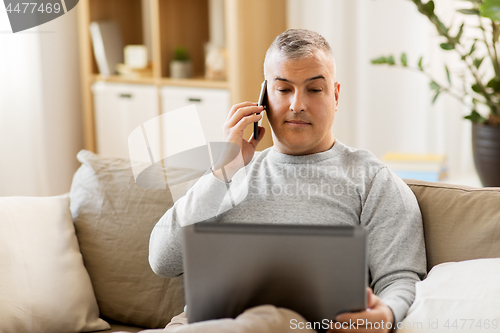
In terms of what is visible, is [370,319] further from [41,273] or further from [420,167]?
[420,167]

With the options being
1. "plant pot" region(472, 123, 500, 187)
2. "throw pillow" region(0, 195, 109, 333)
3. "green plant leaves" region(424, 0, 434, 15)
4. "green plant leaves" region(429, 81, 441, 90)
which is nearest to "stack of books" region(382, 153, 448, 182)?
"plant pot" region(472, 123, 500, 187)

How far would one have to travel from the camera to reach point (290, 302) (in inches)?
37.9

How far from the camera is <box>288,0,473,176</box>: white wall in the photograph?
2643mm

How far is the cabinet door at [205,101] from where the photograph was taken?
9.22 ft

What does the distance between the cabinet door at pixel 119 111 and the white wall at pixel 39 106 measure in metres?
0.19

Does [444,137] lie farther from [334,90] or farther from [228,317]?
[228,317]

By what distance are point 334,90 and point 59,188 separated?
90.2 inches

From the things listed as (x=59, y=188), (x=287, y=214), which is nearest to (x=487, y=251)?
(x=287, y=214)

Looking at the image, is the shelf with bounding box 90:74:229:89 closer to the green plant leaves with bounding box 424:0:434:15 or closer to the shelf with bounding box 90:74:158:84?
the shelf with bounding box 90:74:158:84

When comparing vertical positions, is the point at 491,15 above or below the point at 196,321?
above

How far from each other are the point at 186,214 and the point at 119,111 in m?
1.98

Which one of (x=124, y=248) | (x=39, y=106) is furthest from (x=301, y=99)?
(x=39, y=106)

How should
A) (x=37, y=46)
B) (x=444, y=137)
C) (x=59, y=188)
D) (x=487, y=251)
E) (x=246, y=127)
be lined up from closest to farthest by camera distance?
(x=487, y=251)
(x=246, y=127)
(x=444, y=137)
(x=37, y=46)
(x=59, y=188)

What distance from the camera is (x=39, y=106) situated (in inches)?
121
